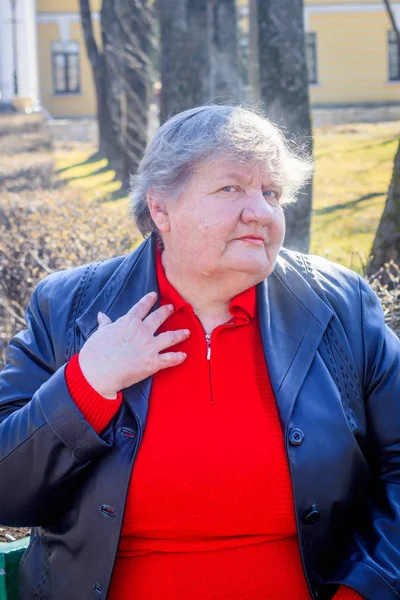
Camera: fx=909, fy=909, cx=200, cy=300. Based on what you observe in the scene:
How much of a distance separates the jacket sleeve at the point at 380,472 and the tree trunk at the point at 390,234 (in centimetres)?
248

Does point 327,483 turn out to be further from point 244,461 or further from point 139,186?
point 139,186

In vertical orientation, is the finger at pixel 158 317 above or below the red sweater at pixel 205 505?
above

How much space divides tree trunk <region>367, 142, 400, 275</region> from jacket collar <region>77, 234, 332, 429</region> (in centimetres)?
239

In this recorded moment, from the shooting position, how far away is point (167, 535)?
237 centimetres

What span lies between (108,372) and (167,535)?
455 millimetres

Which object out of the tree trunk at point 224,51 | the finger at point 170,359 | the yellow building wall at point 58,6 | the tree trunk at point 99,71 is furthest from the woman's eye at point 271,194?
the yellow building wall at point 58,6

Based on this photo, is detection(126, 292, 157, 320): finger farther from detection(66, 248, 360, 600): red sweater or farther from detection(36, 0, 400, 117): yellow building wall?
detection(36, 0, 400, 117): yellow building wall

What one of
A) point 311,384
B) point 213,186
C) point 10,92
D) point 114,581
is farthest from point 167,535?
point 10,92

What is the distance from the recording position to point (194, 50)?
7383 millimetres

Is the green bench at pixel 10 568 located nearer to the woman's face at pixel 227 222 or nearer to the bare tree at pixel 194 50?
the woman's face at pixel 227 222

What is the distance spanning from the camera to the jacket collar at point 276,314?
2428 mm

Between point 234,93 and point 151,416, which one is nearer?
point 151,416

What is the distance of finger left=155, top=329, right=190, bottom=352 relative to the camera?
2.45 metres

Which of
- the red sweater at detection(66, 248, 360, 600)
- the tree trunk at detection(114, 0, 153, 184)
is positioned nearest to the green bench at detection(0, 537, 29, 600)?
the red sweater at detection(66, 248, 360, 600)
